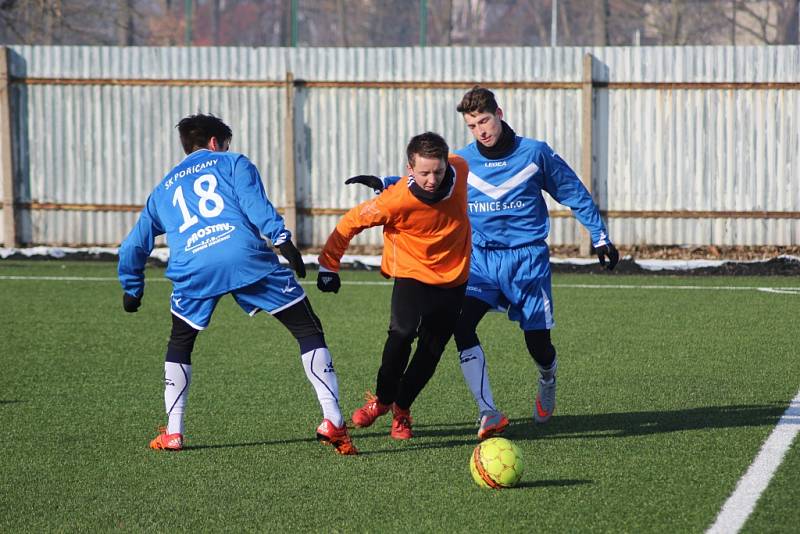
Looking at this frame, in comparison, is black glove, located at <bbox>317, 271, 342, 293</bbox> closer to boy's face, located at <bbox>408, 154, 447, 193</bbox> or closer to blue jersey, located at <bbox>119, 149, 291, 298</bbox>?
blue jersey, located at <bbox>119, 149, 291, 298</bbox>

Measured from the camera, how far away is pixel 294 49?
16953mm

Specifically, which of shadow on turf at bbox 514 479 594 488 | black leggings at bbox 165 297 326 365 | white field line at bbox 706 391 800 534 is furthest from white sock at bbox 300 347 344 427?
white field line at bbox 706 391 800 534

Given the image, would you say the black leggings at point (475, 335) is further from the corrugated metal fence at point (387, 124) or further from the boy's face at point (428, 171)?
the corrugated metal fence at point (387, 124)

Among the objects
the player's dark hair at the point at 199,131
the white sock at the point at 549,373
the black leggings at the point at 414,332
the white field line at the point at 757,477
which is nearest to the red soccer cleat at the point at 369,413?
the black leggings at the point at 414,332

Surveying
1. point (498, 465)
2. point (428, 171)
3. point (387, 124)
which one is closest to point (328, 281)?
point (428, 171)

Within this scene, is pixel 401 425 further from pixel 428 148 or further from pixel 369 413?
pixel 428 148

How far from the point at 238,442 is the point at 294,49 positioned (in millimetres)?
10981

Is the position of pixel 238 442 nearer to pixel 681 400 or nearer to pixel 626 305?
pixel 681 400

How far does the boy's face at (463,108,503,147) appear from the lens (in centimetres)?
670

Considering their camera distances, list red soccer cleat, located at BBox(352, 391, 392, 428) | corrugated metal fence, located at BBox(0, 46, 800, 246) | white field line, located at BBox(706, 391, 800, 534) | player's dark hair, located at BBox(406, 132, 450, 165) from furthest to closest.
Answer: corrugated metal fence, located at BBox(0, 46, 800, 246)
red soccer cleat, located at BBox(352, 391, 392, 428)
player's dark hair, located at BBox(406, 132, 450, 165)
white field line, located at BBox(706, 391, 800, 534)

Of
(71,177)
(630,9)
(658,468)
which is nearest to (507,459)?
(658,468)

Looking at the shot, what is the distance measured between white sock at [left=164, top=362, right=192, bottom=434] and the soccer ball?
1.68 m

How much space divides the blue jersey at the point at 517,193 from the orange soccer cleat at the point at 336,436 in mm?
1412

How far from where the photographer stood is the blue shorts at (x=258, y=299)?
6.30 m
